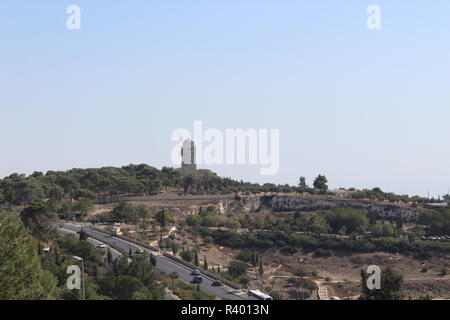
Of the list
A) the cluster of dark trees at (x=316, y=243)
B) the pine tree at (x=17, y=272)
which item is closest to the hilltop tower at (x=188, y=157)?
the cluster of dark trees at (x=316, y=243)

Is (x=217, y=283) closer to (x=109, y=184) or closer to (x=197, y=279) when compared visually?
(x=197, y=279)

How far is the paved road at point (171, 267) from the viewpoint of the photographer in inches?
1603

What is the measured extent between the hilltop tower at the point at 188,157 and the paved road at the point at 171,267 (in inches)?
1824

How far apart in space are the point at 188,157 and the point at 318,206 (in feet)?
A: 101

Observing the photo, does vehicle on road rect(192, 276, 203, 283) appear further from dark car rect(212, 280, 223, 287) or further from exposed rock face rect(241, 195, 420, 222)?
exposed rock face rect(241, 195, 420, 222)

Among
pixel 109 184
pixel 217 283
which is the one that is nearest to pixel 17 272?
pixel 217 283

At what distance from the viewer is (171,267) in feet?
167

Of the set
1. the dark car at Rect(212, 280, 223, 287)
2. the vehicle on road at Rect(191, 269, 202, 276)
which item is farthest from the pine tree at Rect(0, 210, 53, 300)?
the vehicle on road at Rect(191, 269, 202, 276)

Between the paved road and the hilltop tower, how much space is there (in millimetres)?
46319

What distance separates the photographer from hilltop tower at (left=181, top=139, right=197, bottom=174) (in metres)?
116

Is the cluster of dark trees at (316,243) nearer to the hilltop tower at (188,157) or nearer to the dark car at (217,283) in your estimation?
the dark car at (217,283)

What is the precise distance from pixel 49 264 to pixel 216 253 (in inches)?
1245
